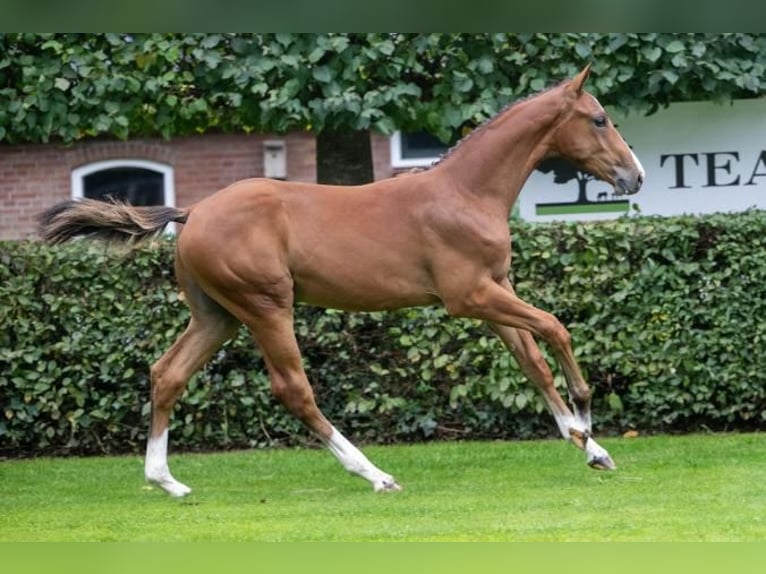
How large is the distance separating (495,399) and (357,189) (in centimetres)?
249

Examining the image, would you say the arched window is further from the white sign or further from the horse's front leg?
the horse's front leg

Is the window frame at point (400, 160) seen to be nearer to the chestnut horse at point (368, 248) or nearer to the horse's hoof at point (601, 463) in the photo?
the chestnut horse at point (368, 248)

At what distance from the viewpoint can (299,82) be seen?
378 inches

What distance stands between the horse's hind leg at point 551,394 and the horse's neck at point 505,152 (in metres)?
0.75

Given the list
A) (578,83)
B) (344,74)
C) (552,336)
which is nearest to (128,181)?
(344,74)

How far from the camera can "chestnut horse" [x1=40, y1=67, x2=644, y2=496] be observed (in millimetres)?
7570

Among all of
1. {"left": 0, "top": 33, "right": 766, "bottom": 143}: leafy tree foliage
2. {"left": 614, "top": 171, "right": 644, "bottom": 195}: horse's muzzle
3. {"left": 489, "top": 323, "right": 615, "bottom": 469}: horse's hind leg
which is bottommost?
{"left": 489, "top": 323, "right": 615, "bottom": 469}: horse's hind leg

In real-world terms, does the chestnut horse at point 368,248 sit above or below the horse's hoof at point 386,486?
above

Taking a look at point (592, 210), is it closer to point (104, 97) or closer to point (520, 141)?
point (520, 141)

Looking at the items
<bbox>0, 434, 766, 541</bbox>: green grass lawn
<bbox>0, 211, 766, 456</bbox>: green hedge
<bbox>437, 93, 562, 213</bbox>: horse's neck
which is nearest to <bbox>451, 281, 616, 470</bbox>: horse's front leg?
<bbox>0, 434, 766, 541</bbox>: green grass lawn

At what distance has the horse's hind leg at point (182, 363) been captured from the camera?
769 cm

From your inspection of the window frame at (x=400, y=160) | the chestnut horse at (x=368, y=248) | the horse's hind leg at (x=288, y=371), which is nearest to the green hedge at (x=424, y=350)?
the chestnut horse at (x=368, y=248)

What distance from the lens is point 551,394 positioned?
25.5 ft

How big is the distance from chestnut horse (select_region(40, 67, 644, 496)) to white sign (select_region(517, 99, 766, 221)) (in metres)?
2.45
